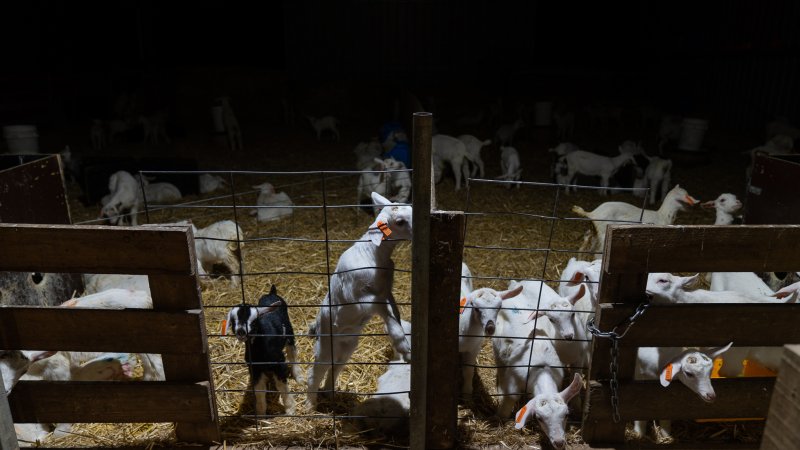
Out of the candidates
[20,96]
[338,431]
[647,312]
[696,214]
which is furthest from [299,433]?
[20,96]

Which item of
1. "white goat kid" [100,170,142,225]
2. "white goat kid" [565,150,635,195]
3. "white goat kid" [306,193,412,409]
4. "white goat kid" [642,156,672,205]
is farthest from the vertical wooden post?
"white goat kid" [642,156,672,205]

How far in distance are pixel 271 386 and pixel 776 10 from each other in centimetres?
1746

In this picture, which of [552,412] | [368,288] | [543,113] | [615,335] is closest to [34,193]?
[368,288]

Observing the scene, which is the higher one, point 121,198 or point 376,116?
point 376,116

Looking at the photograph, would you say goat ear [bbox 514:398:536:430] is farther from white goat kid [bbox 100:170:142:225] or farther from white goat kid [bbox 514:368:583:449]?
white goat kid [bbox 100:170:142:225]

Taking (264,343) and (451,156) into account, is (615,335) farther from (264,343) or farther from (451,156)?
(451,156)

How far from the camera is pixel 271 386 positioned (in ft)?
15.8

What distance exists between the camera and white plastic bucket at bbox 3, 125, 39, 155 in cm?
1102

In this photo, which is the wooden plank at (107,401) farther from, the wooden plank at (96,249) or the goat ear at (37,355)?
the wooden plank at (96,249)

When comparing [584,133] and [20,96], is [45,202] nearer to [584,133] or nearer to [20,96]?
[20,96]

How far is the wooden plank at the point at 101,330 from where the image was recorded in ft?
10.2

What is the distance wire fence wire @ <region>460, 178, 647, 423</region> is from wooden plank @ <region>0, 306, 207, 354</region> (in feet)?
7.16

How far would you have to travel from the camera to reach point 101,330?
3.14 meters

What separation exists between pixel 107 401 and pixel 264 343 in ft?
3.89
